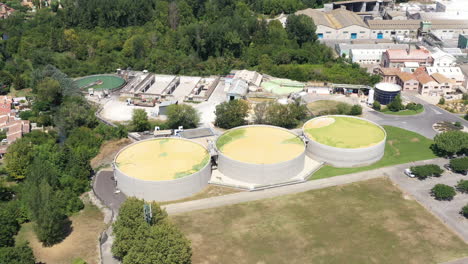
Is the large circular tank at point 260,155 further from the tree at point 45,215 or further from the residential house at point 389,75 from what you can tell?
the residential house at point 389,75

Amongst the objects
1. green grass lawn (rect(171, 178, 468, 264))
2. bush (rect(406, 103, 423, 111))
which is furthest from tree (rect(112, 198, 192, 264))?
bush (rect(406, 103, 423, 111))

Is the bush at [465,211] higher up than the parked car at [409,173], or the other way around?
the parked car at [409,173]

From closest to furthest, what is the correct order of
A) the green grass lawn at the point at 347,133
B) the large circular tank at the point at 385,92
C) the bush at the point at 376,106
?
the green grass lawn at the point at 347,133
the bush at the point at 376,106
the large circular tank at the point at 385,92

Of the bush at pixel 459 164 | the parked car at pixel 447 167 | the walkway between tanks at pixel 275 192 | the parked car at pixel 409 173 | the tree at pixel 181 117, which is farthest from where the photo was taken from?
the tree at pixel 181 117

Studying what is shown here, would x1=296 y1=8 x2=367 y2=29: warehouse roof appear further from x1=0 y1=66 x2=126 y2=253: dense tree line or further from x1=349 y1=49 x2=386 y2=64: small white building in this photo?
x1=0 y1=66 x2=126 y2=253: dense tree line

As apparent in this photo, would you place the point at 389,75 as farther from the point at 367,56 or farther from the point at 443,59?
the point at 443,59

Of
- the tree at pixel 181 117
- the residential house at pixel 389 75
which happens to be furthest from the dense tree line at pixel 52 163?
the residential house at pixel 389 75

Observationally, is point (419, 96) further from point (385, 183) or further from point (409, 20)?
point (409, 20)
